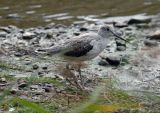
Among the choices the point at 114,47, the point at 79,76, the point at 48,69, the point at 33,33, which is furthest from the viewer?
the point at 33,33

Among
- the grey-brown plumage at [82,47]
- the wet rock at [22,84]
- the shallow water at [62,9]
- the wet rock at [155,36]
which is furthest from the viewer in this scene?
the shallow water at [62,9]

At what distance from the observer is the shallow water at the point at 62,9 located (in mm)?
14391


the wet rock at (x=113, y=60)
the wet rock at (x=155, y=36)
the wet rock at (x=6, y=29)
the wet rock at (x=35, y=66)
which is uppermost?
the wet rock at (x=6, y=29)

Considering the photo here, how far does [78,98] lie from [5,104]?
1.07 meters

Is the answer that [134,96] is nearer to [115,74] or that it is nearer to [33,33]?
[115,74]

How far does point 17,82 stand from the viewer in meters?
7.93

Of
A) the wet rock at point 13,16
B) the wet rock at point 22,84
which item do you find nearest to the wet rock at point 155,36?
the wet rock at point 13,16

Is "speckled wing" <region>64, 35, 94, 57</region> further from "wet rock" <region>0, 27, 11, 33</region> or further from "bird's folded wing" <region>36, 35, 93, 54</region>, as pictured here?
"wet rock" <region>0, 27, 11, 33</region>

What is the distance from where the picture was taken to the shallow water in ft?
47.2

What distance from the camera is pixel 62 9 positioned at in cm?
1531

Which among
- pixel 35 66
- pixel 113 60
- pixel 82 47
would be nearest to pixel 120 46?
pixel 113 60

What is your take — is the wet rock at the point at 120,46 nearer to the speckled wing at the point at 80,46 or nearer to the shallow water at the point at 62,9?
the speckled wing at the point at 80,46

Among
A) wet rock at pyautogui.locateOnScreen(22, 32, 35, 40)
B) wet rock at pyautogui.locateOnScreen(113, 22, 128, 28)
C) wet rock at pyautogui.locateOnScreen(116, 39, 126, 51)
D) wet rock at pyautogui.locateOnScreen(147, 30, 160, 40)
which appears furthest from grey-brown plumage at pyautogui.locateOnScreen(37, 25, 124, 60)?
wet rock at pyautogui.locateOnScreen(113, 22, 128, 28)

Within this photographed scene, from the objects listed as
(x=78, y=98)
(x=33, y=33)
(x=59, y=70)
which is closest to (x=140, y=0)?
(x=33, y=33)
